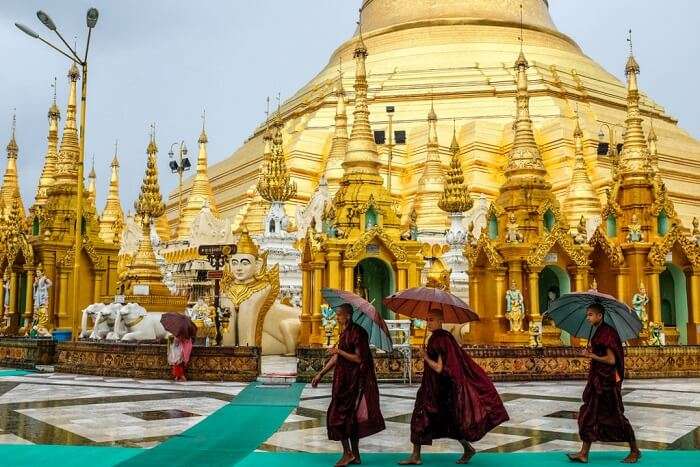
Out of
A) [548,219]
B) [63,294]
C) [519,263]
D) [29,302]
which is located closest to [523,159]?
[548,219]

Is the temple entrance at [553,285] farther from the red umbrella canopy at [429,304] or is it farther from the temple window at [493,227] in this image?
the red umbrella canopy at [429,304]

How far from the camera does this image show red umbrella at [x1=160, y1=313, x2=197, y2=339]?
42.0ft

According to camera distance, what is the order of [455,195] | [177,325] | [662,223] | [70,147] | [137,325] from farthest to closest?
[455,195], [70,147], [662,223], [137,325], [177,325]

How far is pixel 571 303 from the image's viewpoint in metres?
7.29

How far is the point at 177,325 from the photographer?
1284 centimetres

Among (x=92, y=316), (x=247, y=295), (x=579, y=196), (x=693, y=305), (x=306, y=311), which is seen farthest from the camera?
(x=579, y=196)

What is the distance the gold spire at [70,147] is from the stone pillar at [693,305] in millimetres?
17157

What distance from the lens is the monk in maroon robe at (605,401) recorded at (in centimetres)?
649

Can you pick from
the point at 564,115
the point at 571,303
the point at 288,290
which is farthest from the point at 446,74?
the point at 571,303

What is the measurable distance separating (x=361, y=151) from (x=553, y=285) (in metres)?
5.76

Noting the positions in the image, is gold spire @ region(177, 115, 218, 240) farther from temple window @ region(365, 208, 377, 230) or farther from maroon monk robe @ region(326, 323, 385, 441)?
maroon monk robe @ region(326, 323, 385, 441)

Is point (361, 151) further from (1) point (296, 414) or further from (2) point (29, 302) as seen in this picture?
(1) point (296, 414)

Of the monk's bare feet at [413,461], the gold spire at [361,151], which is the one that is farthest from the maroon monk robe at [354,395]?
the gold spire at [361,151]

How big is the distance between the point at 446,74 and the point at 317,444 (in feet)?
114
